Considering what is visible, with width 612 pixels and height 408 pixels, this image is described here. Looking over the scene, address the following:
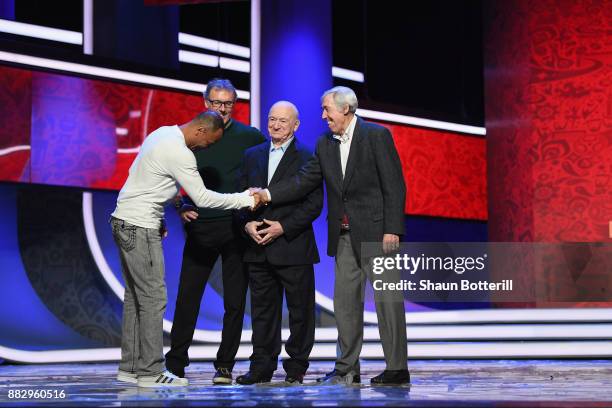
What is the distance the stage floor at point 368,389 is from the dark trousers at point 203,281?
176mm

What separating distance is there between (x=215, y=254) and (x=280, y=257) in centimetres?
38

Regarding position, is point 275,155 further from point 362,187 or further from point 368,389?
point 368,389

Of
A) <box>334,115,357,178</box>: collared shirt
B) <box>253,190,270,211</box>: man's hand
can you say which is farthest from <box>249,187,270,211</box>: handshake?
<box>334,115,357,178</box>: collared shirt

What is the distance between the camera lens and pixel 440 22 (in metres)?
9.17

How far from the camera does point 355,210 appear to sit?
12.2 feet

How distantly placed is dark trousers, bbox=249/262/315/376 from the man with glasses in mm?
122

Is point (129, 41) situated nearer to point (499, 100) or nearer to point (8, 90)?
point (8, 90)

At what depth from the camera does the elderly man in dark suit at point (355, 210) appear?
3656mm

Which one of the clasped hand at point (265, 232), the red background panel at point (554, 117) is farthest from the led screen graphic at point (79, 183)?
the clasped hand at point (265, 232)

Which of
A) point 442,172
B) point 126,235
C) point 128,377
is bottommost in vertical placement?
point 128,377

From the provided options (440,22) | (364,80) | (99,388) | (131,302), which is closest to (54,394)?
(99,388)

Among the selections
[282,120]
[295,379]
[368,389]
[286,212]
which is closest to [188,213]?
[286,212]

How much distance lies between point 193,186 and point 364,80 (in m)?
5.55

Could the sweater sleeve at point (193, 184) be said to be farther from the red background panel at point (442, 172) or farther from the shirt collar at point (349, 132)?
the red background panel at point (442, 172)
